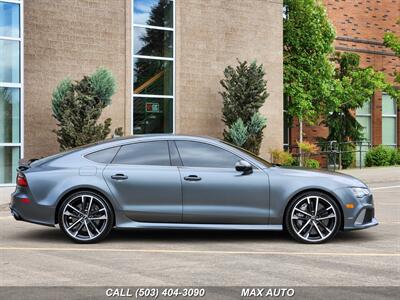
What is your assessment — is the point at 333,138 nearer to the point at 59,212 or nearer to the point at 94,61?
the point at 94,61

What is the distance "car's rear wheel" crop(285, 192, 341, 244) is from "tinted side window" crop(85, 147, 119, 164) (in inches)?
98.9

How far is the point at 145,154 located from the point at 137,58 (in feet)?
44.1

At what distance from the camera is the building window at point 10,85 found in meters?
19.3

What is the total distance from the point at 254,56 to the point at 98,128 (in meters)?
7.97

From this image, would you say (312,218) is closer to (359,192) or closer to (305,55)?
(359,192)

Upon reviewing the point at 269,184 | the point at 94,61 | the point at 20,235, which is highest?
the point at 94,61

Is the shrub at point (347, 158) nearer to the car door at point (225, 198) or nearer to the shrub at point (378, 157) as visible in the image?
the shrub at point (378, 157)

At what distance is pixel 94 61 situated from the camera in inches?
846

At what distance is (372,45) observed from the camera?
1419 inches

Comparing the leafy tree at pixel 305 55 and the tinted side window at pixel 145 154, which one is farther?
the leafy tree at pixel 305 55

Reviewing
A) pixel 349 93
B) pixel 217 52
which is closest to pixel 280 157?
pixel 217 52

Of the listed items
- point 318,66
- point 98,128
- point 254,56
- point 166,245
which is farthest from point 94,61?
point 166,245

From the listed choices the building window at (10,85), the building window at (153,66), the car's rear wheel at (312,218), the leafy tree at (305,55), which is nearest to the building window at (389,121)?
the leafy tree at (305,55)

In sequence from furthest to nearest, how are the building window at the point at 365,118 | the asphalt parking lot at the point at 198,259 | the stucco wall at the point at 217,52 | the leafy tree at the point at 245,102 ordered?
1. the building window at the point at 365,118
2. the stucco wall at the point at 217,52
3. the leafy tree at the point at 245,102
4. the asphalt parking lot at the point at 198,259
